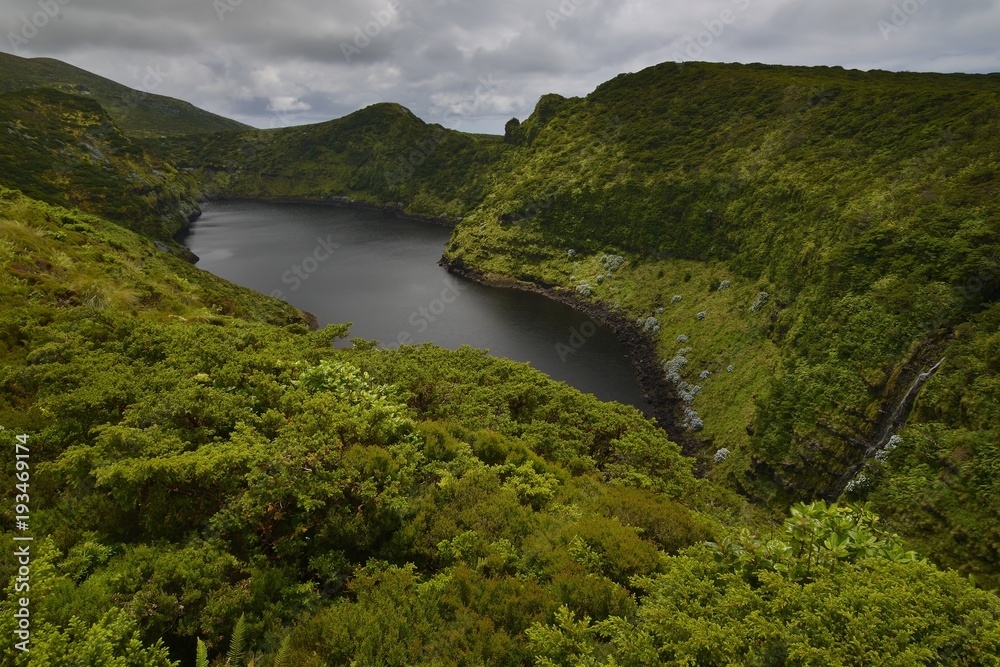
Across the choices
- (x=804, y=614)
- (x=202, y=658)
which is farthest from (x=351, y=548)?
(x=804, y=614)

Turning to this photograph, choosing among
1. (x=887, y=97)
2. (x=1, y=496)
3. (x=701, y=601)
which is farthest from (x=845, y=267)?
(x=1, y=496)

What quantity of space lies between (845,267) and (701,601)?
35.3 metres

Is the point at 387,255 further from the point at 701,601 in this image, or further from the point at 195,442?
the point at 701,601

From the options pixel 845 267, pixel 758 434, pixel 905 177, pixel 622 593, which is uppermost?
pixel 905 177

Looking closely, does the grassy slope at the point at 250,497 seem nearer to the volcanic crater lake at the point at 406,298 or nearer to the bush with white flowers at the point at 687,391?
the bush with white flowers at the point at 687,391

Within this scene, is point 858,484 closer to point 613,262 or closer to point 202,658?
point 202,658

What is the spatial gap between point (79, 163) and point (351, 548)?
100m

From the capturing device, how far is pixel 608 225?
236 ft

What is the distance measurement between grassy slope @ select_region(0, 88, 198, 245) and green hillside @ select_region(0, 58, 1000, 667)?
10233mm

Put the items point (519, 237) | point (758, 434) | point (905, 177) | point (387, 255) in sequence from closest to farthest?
1. point (758, 434)
2. point (905, 177)
3. point (519, 237)
4. point (387, 255)

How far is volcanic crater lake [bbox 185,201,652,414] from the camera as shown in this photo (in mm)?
50656

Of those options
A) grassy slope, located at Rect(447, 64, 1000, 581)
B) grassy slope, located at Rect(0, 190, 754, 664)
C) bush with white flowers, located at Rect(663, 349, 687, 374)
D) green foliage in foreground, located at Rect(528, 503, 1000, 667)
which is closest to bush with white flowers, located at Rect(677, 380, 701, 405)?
grassy slope, located at Rect(447, 64, 1000, 581)

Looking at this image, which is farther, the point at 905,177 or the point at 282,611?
the point at 905,177

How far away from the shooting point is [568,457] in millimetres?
17312
